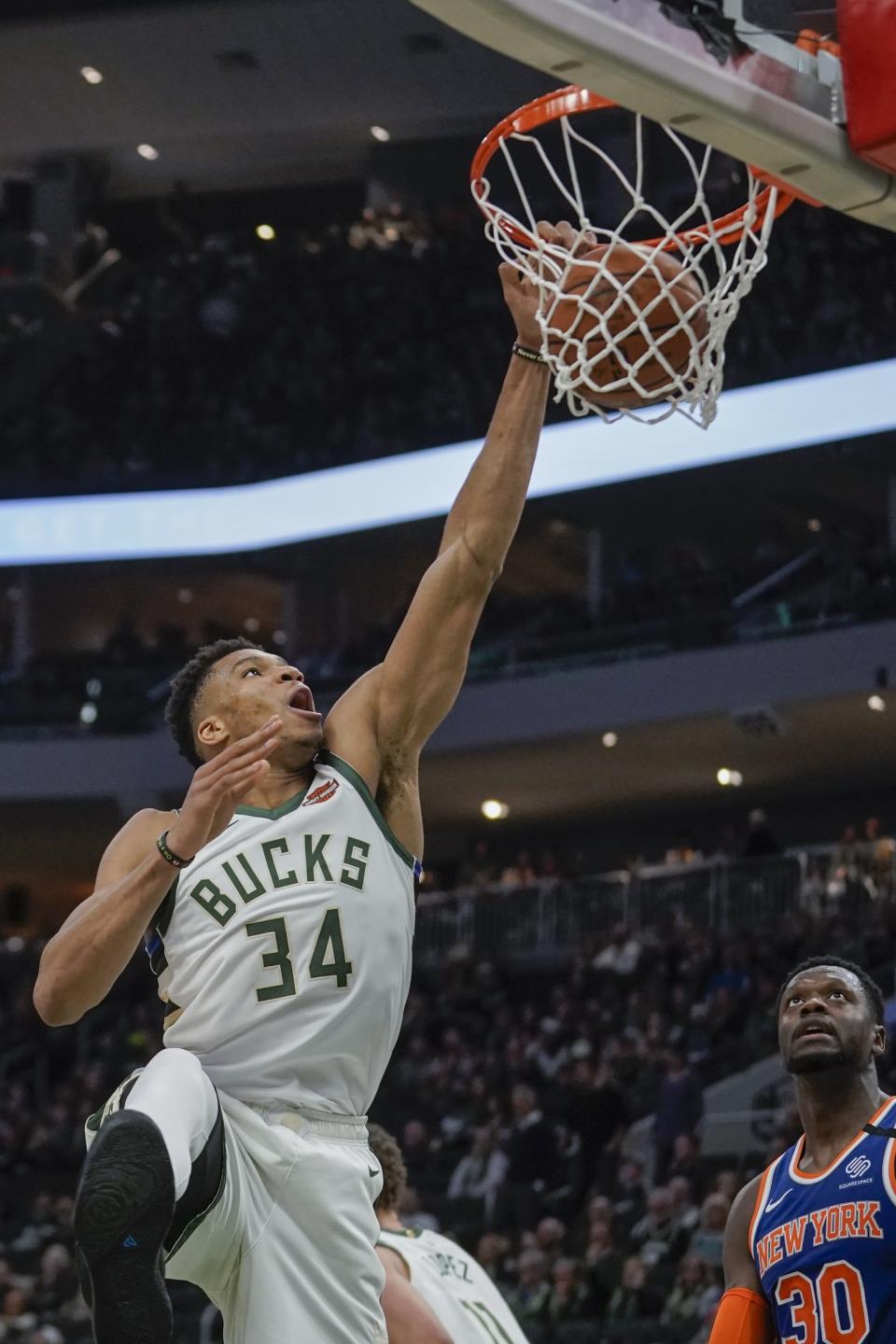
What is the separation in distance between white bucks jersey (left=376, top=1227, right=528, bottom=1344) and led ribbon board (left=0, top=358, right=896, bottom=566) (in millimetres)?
16398

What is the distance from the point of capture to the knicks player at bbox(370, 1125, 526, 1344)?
5.07m

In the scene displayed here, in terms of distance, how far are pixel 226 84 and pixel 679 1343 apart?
16.4 metres

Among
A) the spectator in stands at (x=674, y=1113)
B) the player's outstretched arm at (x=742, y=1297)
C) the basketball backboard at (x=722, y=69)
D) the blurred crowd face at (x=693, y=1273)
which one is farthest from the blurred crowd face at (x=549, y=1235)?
the basketball backboard at (x=722, y=69)

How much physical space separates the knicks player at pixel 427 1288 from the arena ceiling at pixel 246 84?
16991 mm

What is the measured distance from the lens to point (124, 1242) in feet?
11.0

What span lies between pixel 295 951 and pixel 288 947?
0.02m

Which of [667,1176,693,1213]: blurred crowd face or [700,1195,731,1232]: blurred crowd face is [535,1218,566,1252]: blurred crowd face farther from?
[700,1195,731,1232]: blurred crowd face

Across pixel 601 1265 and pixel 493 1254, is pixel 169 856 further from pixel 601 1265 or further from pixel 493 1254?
pixel 493 1254

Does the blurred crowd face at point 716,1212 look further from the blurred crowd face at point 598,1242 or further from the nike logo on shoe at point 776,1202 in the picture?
the nike logo on shoe at point 776,1202

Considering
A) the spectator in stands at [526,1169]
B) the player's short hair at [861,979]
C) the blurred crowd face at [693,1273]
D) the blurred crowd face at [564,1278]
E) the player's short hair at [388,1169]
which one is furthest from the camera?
the spectator in stands at [526,1169]

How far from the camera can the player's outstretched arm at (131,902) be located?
12.5 ft

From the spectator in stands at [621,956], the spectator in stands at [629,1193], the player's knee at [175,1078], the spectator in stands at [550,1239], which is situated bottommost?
the spectator in stands at [550,1239]

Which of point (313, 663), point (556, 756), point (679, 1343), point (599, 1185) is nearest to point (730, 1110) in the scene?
point (599, 1185)

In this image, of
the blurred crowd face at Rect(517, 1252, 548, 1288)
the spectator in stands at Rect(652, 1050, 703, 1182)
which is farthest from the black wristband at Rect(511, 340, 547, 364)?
the spectator in stands at Rect(652, 1050, 703, 1182)
